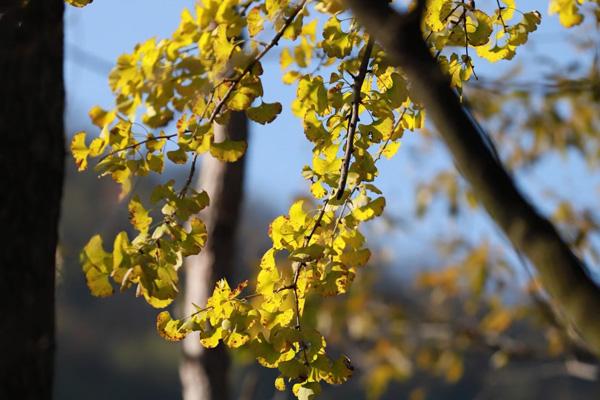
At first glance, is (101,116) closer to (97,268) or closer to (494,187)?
(97,268)

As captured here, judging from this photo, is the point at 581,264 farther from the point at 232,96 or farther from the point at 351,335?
the point at 351,335

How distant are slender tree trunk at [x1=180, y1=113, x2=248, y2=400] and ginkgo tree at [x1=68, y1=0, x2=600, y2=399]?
5.42ft

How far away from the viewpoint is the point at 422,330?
17.3 ft

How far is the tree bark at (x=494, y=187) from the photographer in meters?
0.81

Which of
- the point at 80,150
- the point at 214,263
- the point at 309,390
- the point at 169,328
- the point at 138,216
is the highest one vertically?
the point at 214,263

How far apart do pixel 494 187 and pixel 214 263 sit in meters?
2.34

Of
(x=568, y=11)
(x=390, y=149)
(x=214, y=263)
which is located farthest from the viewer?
(x=214, y=263)

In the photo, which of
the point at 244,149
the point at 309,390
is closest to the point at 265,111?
the point at 244,149

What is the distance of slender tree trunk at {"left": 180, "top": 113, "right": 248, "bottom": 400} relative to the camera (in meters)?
3.04

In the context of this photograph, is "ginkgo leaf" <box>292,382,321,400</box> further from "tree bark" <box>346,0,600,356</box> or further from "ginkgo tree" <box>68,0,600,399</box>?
"tree bark" <box>346,0,600,356</box>

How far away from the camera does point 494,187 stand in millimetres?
833

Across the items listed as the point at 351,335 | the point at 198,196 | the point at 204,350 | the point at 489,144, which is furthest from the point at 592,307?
the point at 351,335

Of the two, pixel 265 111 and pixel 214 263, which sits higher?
pixel 214 263

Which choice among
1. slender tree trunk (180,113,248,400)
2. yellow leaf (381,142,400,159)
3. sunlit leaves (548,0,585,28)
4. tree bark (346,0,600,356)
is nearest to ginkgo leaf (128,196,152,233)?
yellow leaf (381,142,400,159)
